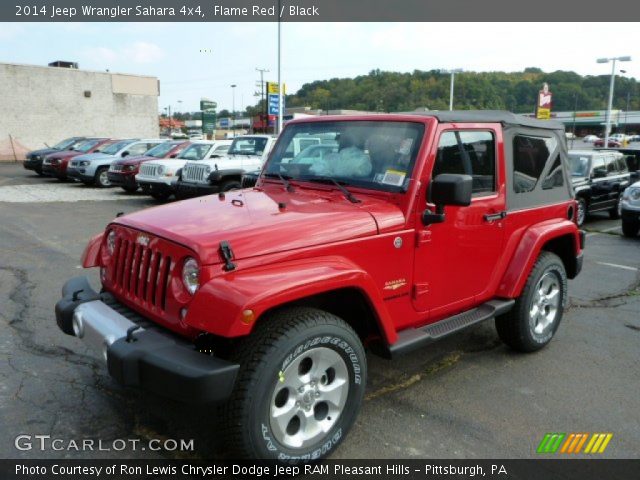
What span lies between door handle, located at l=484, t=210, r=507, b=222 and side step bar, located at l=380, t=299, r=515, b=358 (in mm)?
650

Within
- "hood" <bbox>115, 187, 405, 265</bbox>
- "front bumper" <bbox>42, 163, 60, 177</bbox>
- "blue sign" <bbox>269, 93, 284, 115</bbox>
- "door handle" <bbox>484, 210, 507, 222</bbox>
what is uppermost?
"blue sign" <bbox>269, 93, 284, 115</bbox>

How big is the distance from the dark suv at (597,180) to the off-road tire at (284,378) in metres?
10.0

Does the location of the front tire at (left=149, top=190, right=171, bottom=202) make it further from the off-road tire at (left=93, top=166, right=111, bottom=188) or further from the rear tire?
the rear tire

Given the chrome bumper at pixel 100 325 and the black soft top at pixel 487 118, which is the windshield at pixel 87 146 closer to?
the chrome bumper at pixel 100 325

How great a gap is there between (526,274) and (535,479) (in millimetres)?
1742

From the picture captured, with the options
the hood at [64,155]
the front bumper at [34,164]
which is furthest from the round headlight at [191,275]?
the front bumper at [34,164]

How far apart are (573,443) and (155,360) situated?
8.20 ft

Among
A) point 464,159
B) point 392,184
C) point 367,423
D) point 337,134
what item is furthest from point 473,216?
point 367,423

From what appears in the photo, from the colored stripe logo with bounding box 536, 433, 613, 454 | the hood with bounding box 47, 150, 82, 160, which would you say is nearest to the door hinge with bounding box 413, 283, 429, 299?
the colored stripe logo with bounding box 536, 433, 613, 454

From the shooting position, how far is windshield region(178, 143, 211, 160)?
45.3 feet

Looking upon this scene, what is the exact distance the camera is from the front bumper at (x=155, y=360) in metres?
2.38

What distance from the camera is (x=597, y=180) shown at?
11812mm

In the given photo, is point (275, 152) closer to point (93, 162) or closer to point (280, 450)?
point (280, 450)

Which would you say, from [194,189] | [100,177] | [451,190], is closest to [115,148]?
[100,177]
